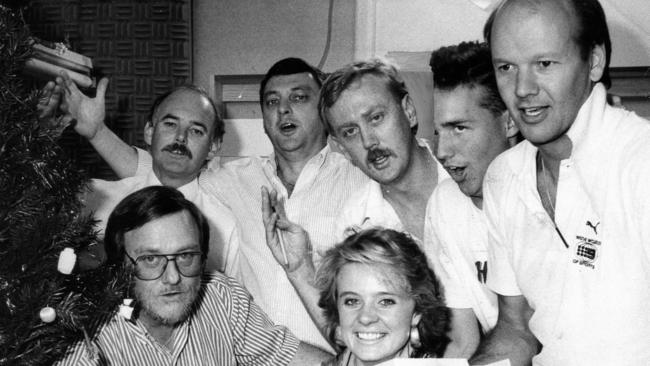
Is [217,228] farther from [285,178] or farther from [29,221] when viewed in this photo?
[29,221]

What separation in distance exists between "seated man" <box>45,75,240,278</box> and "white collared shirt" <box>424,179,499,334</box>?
111 centimetres

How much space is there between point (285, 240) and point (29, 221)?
4.62ft

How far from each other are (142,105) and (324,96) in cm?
201

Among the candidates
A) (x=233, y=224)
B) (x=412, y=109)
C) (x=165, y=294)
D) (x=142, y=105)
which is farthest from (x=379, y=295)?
(x=142, y=105)

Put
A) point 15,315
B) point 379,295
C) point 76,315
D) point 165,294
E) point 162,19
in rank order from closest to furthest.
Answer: point 15,315
point 76,315
point 379,295
point 165,294
point 162,19

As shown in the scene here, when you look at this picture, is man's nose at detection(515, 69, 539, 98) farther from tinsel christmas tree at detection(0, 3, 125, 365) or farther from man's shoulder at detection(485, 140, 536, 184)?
tinsel christmas tree at detection(0, 3, 125, 365)

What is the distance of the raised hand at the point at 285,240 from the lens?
8.98 ft

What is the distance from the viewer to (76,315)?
160 centimetres

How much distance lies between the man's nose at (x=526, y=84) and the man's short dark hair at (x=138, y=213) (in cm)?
129

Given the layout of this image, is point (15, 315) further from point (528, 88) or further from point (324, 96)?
point (324, 96)

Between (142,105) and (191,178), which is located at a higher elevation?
A: (142,105)

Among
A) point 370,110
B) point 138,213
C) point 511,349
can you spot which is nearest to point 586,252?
point 511,349

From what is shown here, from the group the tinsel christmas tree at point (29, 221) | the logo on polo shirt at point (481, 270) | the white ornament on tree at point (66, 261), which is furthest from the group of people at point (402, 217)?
the white ornament on tree at point (66, 261)

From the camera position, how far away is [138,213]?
7.99 feet
